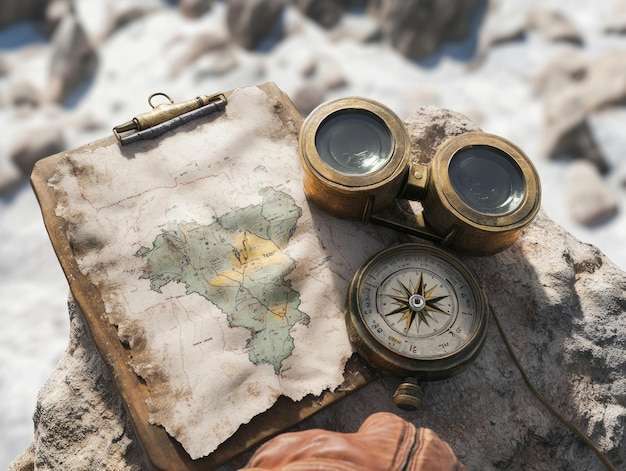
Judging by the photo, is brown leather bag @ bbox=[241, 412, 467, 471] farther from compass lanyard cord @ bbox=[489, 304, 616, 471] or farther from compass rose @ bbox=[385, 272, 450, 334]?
compass lanyard cord @ bbox=[489, 304, 616, 471]

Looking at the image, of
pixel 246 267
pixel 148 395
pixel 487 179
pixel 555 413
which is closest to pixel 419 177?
pixel 487 179

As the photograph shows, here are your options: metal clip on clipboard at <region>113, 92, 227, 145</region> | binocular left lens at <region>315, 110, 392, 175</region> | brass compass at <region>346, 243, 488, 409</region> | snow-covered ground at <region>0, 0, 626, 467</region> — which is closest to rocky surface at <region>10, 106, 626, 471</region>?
brass compass at <region>346, 243, 488, 409</region>

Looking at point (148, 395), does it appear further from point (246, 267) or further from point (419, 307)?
point (419, 307)

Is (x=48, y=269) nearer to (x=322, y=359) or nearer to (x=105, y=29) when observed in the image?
(x=105, y=29)

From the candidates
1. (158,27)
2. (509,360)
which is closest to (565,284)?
(509,360)

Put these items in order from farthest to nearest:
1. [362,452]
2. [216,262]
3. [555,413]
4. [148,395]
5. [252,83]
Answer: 1. [252,83]
2. [216,262]
3. [555,413]
4. [148,395]
5. [362,452]

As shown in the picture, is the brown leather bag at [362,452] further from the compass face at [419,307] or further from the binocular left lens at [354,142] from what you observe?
the binocular left lens at [354,142]
